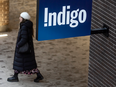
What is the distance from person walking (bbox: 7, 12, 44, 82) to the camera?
A: 7.01 meters

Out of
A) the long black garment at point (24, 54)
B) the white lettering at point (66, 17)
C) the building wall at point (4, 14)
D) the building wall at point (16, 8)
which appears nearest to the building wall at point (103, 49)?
the white lettering at point (66, 17)

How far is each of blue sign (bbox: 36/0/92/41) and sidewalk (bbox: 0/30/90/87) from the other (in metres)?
3.11

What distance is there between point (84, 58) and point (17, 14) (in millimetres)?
3903

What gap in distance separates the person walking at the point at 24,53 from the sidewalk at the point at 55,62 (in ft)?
1.03

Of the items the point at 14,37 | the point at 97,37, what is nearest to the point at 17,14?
the point at 14,37

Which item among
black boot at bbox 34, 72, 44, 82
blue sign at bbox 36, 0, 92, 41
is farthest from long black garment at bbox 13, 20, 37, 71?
blue sign at bbox 36, 0, 92, 41

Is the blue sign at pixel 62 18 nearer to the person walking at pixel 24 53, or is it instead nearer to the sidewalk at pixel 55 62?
the person walking at pixel 24 53

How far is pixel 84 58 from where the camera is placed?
9680 millimetres

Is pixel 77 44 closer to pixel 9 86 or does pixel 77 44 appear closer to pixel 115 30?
pixel 9 86

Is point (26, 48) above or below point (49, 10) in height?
below

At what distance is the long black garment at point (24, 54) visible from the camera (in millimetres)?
7037

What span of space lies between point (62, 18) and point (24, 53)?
113 inches

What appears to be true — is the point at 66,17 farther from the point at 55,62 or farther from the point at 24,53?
the point at 55,62

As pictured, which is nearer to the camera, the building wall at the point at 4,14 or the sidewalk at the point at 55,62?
the sidewalk at the point at 55,62
